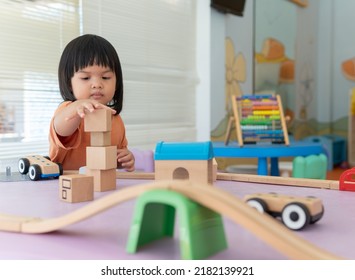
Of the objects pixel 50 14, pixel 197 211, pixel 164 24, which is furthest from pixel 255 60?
pixel 197 211

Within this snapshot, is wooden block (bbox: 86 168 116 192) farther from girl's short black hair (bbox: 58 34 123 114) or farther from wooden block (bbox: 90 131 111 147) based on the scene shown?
girl's short black hair (bbox: 58 34 123 114)

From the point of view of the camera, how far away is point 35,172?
0.79 meters

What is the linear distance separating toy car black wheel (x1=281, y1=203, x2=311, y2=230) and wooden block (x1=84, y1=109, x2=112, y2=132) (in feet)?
1.05

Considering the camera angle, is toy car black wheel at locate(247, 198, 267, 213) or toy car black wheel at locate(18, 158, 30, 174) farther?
toy car black wheel at locate(18, 158, 30, 174)

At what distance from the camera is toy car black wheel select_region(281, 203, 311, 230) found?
1.44 ft

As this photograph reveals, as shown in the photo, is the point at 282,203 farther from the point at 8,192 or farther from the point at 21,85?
the point at 21,85

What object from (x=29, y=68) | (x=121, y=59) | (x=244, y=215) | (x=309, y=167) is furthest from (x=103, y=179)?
(x=309, y=167)

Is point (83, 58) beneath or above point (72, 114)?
A: above

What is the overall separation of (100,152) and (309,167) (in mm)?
1287

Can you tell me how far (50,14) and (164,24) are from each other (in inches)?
26.7

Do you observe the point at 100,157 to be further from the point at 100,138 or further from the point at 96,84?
the point at 96,84

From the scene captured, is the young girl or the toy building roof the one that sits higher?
the young girl

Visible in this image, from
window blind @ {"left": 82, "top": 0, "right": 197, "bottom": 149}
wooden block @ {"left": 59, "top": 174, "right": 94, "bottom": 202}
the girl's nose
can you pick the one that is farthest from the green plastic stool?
window blind @ {"left": 82, "top": 0, "right": 197, "bottom": 149}

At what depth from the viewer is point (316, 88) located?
4.38 meters
